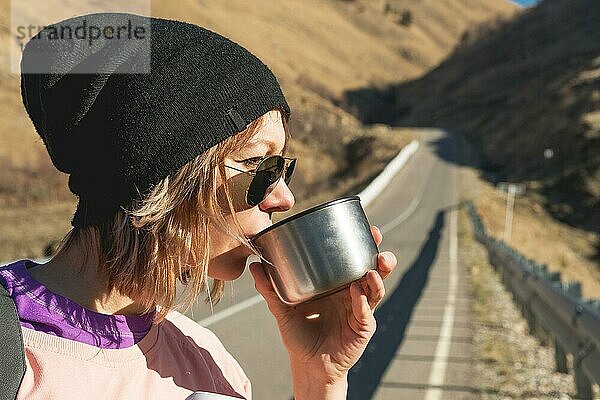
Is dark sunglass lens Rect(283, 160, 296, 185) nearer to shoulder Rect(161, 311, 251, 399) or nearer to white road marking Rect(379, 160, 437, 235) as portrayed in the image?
shoulder Rect(161, 311, 251, 399)

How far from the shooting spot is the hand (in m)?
1.92

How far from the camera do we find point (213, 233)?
1.76 meters

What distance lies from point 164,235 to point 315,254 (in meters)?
0.45

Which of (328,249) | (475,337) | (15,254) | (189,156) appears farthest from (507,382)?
(15,254)

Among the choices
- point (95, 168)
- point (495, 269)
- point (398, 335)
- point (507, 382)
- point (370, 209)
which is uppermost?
point (95, 168)

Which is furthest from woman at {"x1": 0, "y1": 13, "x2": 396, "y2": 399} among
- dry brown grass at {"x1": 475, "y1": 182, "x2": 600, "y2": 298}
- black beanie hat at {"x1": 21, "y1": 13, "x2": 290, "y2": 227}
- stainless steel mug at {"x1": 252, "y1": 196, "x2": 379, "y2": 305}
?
dry brown grass at {"x1": 475, "y1": 182, "x2": 600, "y2": 298}

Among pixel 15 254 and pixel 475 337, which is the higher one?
pixel 475 337

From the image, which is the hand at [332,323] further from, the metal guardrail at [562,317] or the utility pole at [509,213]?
the utility pole at [509,213]

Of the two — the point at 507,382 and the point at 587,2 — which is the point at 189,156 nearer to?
the point at 507,382

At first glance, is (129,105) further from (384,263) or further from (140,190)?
(384,263)

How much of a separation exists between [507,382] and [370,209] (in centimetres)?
2840

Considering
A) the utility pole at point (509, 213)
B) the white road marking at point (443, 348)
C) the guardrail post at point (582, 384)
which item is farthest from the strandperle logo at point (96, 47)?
the utility pole at point (509, 213)

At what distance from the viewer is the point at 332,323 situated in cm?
204

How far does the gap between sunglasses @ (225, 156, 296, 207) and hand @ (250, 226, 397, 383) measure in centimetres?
27
